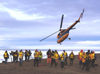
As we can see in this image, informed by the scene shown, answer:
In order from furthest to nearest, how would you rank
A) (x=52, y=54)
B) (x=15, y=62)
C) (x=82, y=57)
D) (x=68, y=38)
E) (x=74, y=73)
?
(x=15, y=62)
(x=68, y=38)
(x=52, y=54)
(x=82, y=57)
(x=74, y=73)

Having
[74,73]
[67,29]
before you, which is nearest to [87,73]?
[74,73]

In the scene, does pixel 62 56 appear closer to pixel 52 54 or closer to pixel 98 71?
pixel 52 54

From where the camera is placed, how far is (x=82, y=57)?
21344 mm

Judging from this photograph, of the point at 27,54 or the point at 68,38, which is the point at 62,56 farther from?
the point at 27,54

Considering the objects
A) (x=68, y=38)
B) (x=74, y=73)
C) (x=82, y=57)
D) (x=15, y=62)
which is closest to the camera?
(x=74, y=73)

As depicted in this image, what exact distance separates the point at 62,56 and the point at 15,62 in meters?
9.25

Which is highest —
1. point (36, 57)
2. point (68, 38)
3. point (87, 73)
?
point (68, 38)

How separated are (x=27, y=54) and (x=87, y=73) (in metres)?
12.1

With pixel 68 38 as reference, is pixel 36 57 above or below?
below

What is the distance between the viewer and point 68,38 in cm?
2617

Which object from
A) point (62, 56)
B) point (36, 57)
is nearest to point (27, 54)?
point (36, 57)

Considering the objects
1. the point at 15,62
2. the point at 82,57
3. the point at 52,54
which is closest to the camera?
the point at 82,57

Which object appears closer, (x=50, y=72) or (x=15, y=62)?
(x=50, y=72)

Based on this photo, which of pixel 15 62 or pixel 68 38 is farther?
pixel 15 62
